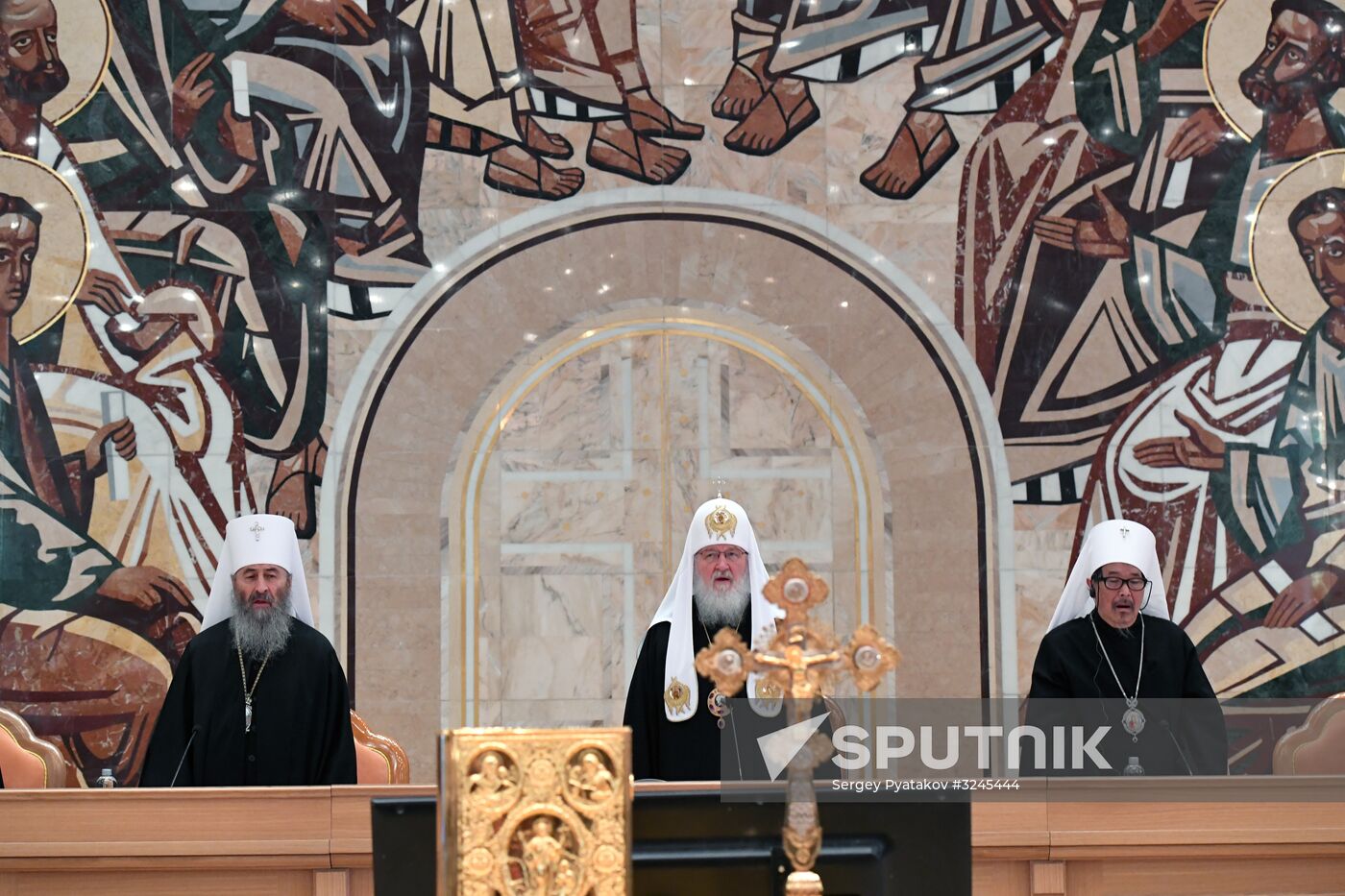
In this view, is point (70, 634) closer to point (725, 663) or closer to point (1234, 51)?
point (725, 663)

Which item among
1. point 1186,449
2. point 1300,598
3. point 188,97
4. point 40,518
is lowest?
point 1300,598

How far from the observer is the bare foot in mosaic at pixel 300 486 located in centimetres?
812

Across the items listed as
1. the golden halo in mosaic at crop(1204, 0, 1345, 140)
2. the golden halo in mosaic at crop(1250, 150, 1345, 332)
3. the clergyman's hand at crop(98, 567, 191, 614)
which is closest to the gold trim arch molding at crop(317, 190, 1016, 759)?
the clergyman's hand at crop(98, 567, 191, 614)

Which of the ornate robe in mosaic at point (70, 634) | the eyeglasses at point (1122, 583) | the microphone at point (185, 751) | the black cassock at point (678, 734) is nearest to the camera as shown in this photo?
the microphone at point (185, 751)

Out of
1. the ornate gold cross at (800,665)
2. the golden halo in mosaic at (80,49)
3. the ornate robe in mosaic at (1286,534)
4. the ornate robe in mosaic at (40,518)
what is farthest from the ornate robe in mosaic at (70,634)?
the ornate gold cross at (800,665)

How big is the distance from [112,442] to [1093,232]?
5.05m

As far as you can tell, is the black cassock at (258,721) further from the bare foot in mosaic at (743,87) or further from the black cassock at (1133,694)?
the bare foot in mosaic at (743,87)

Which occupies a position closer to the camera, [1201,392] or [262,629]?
[262,629]

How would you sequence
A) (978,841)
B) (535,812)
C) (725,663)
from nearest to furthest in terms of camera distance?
(725,663), (535,812), (978,841)

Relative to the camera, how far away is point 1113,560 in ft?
20.4

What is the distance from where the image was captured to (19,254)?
820 centimetres

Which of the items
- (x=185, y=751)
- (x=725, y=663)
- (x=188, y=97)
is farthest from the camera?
(x=188, y=97)

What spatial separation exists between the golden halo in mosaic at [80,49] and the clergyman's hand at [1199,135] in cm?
548

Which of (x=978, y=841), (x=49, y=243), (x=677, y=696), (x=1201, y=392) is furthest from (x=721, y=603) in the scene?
(x=49, y=243)
